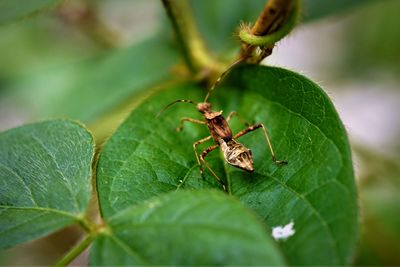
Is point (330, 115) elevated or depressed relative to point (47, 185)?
depressed

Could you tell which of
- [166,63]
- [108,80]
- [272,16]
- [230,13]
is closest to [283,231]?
[272,16]

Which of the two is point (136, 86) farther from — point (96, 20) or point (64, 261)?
point (64, 261)

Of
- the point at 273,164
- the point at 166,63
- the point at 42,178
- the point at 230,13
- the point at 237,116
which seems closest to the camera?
the point at 42,178

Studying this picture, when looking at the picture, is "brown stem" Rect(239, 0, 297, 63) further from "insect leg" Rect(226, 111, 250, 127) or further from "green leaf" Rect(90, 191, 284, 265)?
"green leaf" Rect(90, 191, 284, 265)

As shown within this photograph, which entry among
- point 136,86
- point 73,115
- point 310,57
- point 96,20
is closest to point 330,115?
point 136,86

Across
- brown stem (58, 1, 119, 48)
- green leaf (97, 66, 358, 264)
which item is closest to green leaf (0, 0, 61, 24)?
green leaf (97, 66, 358, 264)

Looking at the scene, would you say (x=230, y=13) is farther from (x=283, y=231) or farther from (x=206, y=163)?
(x=283, y=231)
